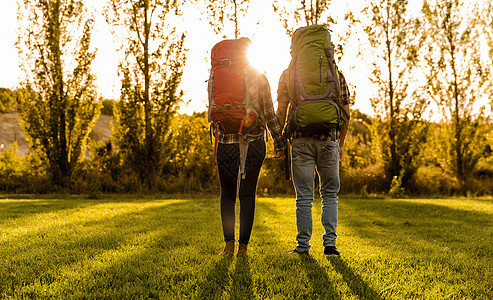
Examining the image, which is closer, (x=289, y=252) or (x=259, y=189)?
(x=289, y=252)

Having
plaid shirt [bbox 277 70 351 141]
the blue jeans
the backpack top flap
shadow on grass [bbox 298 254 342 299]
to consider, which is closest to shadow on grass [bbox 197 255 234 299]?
shadow on grass [bbox 298 254 342 299]

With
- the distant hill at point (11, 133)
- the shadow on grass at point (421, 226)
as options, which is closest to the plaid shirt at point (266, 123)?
the shadow on grass at point (421, 226)

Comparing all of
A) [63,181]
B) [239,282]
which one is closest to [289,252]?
[239,282]

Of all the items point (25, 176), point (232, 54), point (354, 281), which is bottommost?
point (354, 281)

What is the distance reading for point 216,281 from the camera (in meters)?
2.70

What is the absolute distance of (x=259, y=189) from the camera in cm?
1181

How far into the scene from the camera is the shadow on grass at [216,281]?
244 cm

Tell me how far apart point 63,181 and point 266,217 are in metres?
8.24

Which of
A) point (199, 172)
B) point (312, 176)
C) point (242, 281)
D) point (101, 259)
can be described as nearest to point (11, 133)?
point (199, 172)

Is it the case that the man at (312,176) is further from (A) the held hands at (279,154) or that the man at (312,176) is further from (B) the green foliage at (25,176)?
(B) the green foliage at (25,176)

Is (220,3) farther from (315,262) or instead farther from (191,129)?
(315,262)

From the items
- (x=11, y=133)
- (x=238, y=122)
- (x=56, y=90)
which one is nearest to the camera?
(x=238, y=122)

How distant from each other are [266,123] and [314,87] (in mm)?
586

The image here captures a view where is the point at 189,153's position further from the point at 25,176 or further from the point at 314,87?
the point at 314,87
